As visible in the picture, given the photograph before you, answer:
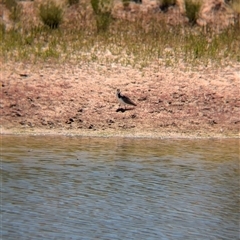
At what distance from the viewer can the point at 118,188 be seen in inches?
394

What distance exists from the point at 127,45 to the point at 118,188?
21.1 feet

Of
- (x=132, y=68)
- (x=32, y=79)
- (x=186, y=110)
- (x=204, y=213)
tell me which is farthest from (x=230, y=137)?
(x=204, y=213)

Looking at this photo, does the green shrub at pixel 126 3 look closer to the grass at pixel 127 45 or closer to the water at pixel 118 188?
the grass at pixel 127 45

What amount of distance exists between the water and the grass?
2.71 metres

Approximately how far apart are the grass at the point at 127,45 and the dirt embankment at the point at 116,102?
0.33m

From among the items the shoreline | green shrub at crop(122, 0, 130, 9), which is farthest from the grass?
the shoreline

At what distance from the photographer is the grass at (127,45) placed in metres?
15.6

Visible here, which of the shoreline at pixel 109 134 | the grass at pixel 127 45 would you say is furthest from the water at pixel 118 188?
the grass at pixel 127 45

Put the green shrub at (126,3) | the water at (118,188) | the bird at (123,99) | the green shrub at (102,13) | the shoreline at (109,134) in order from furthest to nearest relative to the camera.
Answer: the green shrub at (126,3) → the green shrub at (102,13) → the bird at (123,99) → the shoreline at (109,134) → the water at (118,188)

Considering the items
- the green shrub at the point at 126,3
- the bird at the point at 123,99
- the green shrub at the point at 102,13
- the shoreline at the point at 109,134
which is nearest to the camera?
the shoreline at the point at 109,134

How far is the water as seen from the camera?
27.3 ft

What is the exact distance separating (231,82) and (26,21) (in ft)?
14.0

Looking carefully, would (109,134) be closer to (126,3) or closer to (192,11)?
(192,11)

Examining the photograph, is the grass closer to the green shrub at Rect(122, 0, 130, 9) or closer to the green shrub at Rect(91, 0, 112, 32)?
the green shrub at Rect(91, 0, 112, 32)
